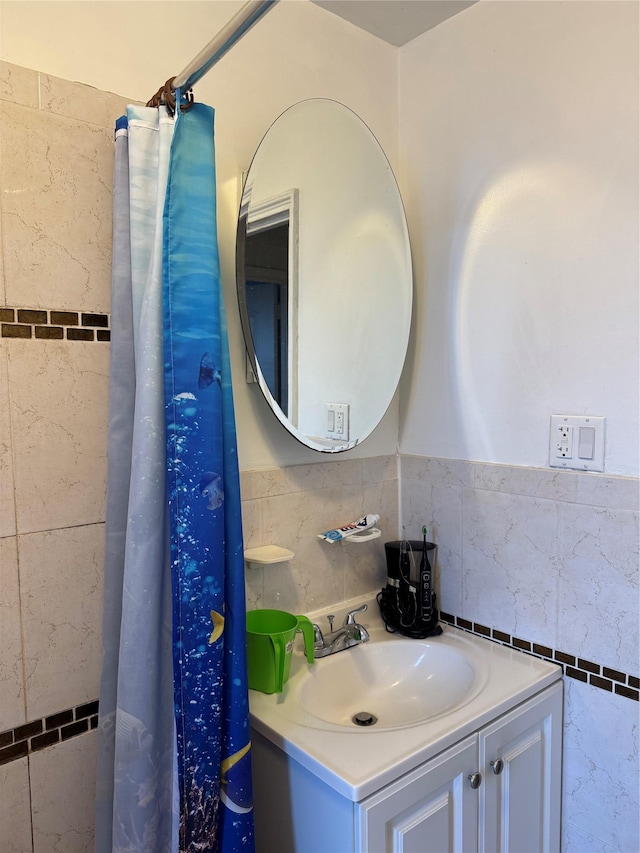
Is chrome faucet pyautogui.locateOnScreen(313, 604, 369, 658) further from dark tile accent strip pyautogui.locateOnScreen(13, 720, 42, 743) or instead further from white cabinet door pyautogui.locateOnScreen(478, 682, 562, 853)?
dark tile accent strip pyautogui.locateOnScreen(13, 720, 42, 743)

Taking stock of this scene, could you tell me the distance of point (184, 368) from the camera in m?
1.09

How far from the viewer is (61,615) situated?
117 cm

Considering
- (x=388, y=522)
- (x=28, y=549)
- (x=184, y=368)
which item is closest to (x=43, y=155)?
(x=184, y=368)

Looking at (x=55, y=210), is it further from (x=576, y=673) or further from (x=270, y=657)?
(x=576, y=673)

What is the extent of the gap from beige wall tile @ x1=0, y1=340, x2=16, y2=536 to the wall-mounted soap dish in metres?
0.52

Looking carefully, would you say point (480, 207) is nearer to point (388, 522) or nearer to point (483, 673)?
point (388, 522)

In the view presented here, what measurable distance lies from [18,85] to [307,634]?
1.26 m

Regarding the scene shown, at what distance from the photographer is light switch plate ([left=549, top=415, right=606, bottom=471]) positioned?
134 cm

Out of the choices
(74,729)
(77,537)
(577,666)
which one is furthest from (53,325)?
(577,666)

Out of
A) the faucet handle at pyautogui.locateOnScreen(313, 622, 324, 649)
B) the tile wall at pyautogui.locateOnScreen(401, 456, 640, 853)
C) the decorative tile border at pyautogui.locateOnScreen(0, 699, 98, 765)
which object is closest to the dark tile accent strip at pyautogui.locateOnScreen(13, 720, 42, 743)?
the decorative tile border at pyautogui.locateOnScreen(0, 699, 98, 765)

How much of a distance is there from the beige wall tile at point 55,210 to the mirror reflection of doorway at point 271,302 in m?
A: 0.34

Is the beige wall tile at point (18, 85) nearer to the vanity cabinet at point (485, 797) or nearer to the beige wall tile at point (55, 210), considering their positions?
the beige wall tile at point (55, 210)

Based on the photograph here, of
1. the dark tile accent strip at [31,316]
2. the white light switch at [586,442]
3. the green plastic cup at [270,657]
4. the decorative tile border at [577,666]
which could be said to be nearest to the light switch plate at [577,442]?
the white light switch at [586,442]

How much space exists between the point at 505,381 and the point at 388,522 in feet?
1.80
